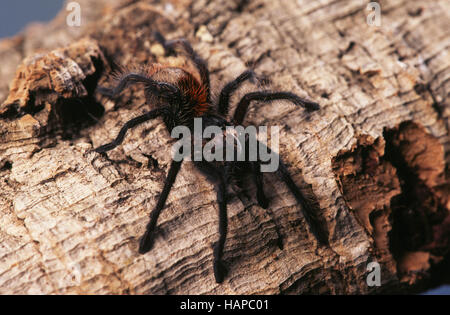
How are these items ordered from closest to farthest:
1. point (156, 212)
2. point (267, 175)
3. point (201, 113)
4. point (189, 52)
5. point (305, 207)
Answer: point (156, 212) → point (305, 207) → point (267, 175) → point (201, 113) → point (189, 52)

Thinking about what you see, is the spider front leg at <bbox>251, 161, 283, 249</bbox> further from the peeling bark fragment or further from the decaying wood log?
the peeling bark fragment

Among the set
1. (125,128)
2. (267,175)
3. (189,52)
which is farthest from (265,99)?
(125,128)

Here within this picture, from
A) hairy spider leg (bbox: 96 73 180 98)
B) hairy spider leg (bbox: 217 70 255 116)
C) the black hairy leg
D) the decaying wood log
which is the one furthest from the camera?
hairy spider leg (bbox: 217 70 255 116)

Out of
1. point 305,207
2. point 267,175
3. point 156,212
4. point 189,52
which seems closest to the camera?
point 156,212

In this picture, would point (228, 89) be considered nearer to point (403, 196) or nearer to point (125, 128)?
point (125, 128)

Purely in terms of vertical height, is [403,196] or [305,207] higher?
[403,196]

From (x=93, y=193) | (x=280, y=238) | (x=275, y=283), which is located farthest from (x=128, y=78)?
(x=275, y=283)

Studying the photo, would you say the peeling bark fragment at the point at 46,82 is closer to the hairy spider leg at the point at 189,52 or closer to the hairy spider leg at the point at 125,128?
the hairy spider leg at the point at 125,128

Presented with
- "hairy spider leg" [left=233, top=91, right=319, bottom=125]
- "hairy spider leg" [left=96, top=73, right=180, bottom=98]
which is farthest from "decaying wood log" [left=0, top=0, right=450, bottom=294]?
"hairy spider leg" [left=96, top=73, right=180, bottom=98]
